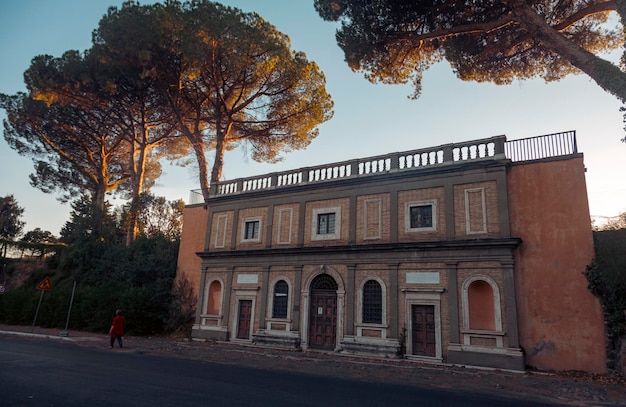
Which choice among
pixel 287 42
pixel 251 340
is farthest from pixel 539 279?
pixel 287 42

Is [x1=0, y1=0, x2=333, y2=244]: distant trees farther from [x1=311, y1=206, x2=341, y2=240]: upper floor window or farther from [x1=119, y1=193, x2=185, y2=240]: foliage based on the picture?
[x1=311, y1=206, x2=341, y2=240]: upper floor window

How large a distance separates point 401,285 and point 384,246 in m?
1.68

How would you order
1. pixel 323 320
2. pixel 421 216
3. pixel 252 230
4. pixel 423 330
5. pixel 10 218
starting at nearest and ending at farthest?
pixel 423 330 → pixel 421 216 → pixel 323 320 → pixel 252 230 → pixel 10 218

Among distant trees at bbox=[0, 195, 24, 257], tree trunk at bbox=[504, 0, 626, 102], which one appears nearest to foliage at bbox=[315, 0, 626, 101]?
tree trunk at bbox=[504, 0, 626, 102]

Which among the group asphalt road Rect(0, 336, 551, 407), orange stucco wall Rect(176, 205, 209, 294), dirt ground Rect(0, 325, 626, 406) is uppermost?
orange stucco wall Rect(176, 205, 209, 294)

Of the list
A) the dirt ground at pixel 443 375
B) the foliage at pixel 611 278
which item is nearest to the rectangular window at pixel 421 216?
the dirt ground at pixel 443 375

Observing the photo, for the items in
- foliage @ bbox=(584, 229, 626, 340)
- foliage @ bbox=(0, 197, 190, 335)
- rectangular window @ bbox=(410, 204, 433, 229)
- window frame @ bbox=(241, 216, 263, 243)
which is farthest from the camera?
foliage @ bbox=(0, 197, 190, 335)

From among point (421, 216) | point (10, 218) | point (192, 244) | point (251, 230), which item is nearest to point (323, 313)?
point (421, 216)

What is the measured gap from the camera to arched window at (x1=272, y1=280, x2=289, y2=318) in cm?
1947

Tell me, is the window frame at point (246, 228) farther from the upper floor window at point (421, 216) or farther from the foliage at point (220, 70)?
the upper floor window at point (421, 216)

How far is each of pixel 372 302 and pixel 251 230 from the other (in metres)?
7.86

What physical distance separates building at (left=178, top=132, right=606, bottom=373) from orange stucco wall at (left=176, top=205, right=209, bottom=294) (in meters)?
1.10

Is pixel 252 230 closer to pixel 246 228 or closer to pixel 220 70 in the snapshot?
pixel 246 228

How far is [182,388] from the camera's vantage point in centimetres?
771
